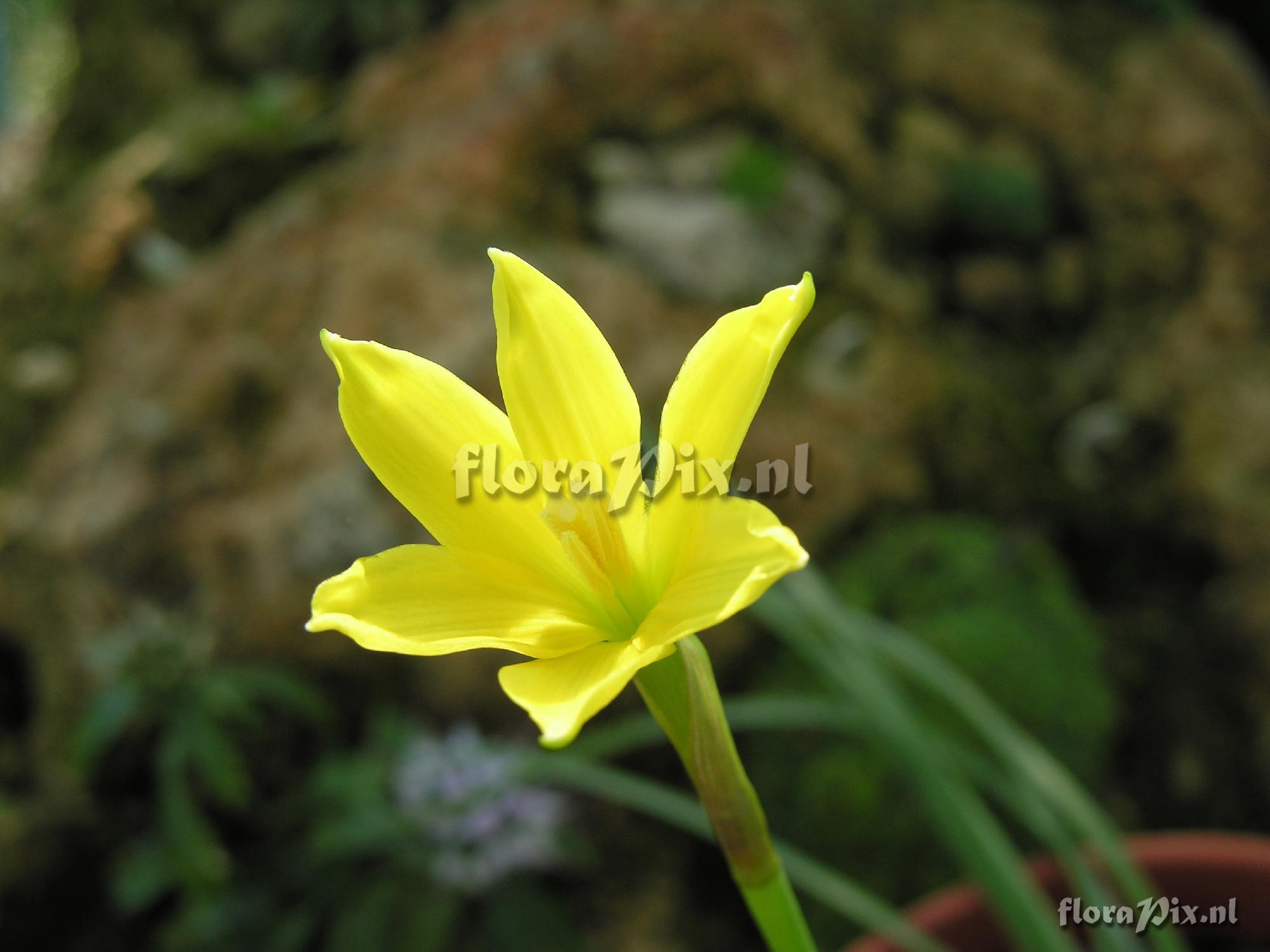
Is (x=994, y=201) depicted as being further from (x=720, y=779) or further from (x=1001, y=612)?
(x=720, y=779)

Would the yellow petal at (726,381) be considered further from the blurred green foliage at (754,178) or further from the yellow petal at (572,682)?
the blurred green foliage at (754,178)

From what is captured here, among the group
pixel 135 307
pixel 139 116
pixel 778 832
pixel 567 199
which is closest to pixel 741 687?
pixel 778 832

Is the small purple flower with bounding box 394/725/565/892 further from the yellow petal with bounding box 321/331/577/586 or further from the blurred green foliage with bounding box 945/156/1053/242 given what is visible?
the blurred green foliage with bounding box 945/156/1053/242

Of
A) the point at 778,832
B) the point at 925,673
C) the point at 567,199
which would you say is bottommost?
the point at 778,832

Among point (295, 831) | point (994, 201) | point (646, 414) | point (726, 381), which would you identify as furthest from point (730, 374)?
point (994, 201)

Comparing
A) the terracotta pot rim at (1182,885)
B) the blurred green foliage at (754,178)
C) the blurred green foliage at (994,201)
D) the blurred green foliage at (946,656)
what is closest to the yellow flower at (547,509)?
the terracotta pot rim at (1182,885)

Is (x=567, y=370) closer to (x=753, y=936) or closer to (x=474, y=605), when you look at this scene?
(x=474, y=605)

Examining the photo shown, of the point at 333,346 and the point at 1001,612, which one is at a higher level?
the point at 333,346
